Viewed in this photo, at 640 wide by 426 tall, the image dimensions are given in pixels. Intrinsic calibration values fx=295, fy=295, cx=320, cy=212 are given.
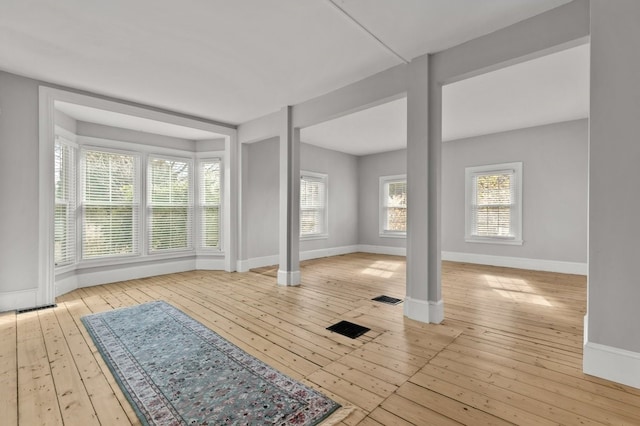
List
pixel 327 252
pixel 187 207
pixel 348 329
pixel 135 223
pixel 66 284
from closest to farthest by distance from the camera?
pixel 348 329 < pixel 66 284 < pixel 135 223 < pixel 187 207 < pixel 327 252

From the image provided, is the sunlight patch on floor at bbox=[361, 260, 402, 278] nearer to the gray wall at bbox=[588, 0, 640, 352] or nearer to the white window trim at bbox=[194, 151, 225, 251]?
the white window trim at bbox=[194, 151, 225, 251]

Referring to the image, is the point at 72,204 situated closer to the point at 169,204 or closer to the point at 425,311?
the point at 169,204

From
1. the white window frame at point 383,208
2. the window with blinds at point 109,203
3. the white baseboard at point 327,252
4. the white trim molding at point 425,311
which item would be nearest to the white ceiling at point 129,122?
the window with blinds at point 109,203

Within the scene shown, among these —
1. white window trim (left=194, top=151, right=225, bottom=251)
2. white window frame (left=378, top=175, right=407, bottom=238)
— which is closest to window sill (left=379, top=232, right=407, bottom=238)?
white window frame (left=378, top=175, right=407, bottom=238)

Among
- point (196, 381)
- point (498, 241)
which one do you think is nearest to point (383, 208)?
point (498, 241)

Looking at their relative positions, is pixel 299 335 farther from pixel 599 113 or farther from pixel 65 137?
pixel 65 137

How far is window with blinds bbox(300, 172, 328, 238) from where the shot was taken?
7353 millimetres

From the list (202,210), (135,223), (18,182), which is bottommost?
(135,223)

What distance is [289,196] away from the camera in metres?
4.69

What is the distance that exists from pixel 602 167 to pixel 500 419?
1.80 meters

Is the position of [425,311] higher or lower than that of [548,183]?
Answer: lower

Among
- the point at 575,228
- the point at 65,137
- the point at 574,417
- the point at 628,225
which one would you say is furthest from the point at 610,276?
the point at 65,137

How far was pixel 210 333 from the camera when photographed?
2.88m

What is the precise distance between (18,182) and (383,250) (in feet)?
23.7
